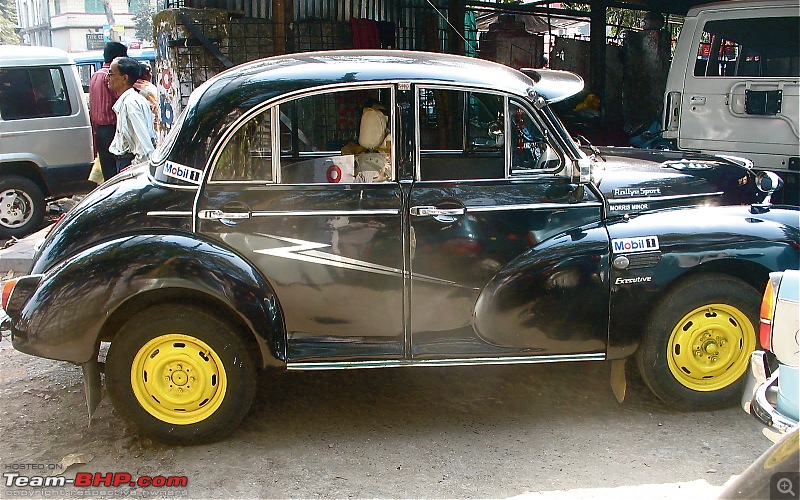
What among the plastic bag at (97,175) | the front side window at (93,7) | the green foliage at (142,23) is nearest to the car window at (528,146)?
the plastic bag at (97,175)

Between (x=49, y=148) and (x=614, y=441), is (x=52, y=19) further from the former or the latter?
(x=614, y=441)

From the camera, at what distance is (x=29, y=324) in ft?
12.1

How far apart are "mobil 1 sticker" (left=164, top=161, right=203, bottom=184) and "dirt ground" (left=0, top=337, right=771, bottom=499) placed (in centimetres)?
136

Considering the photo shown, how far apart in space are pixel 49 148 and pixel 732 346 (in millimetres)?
7755

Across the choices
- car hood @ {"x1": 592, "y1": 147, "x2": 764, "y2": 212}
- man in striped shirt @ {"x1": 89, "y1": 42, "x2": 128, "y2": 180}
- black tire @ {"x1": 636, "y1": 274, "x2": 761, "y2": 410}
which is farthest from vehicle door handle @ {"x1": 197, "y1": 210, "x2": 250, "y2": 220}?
man in striped shirt @ {"x1": 89, "y1": 42, "x2": 128, "y2": 180}

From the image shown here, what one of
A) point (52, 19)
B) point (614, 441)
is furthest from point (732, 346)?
point (52, 19)

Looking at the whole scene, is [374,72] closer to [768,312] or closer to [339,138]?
[339,138]

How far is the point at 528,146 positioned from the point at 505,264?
677 millimetres

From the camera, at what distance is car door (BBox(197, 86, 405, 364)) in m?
3.79

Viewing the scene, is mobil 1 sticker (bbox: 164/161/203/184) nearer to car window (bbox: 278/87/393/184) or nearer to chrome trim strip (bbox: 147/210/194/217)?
chrome trim strip (bbox: 147/210/194/217)

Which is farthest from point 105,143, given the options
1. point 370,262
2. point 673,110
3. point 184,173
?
point 673,110

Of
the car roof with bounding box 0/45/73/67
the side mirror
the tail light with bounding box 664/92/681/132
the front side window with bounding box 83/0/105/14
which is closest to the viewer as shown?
the side mirror

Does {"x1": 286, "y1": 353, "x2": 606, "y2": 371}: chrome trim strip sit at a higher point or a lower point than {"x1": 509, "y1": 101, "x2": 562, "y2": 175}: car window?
lower

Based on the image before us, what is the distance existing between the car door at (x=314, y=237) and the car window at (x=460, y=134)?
1.02 feet
